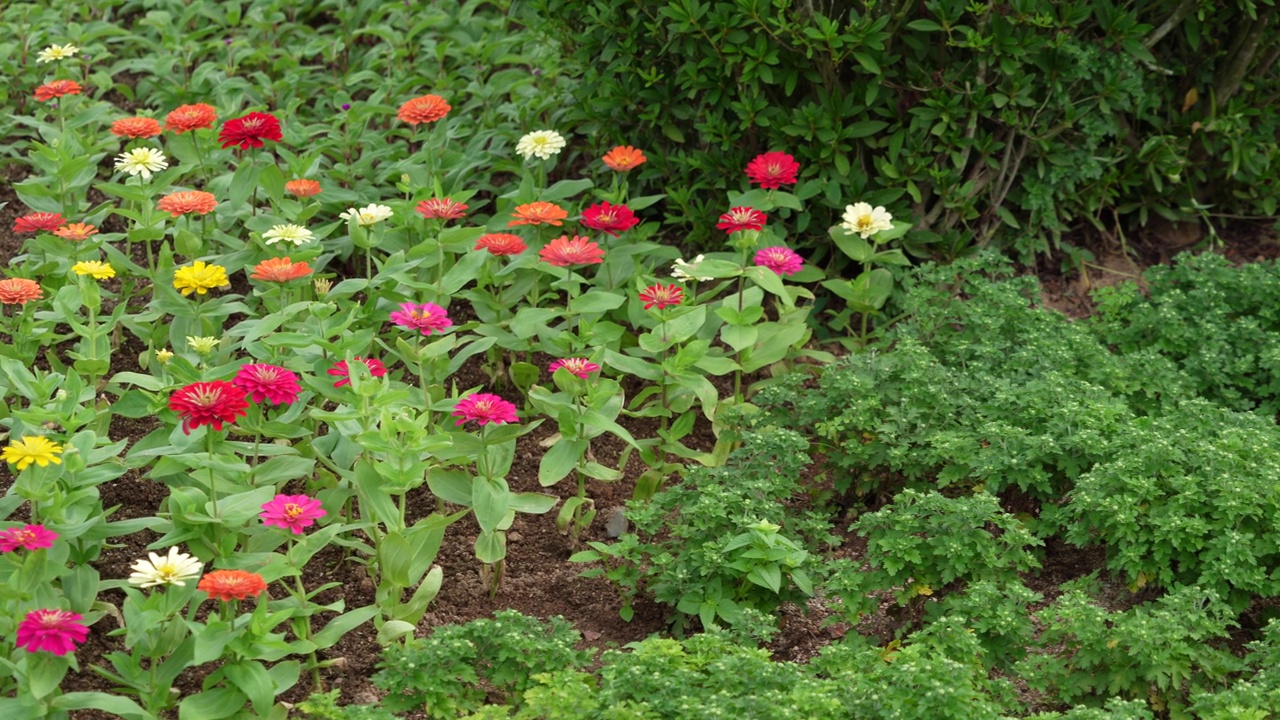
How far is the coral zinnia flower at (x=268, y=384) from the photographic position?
3277 millimetres

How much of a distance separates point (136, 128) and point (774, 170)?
6.92ft

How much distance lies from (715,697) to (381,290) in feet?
6.33

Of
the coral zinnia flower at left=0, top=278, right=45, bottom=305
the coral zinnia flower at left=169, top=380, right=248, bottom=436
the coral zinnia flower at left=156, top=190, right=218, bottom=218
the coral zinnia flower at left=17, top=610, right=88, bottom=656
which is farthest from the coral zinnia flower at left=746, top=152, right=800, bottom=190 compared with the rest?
the coral zinnia flower at left=17, top=610, right=88, bottom=656

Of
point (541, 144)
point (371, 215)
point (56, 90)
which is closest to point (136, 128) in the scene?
point (56, 90)

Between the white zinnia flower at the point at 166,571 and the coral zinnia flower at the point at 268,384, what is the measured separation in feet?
1.46

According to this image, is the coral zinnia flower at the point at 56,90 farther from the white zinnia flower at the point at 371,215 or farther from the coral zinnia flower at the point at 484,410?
the coral zinnia flower at the point at 484,410

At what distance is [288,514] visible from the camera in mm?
3102

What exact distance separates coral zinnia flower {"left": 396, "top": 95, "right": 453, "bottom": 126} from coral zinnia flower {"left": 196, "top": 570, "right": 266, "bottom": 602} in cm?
225

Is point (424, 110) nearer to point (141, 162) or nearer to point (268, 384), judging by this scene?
point (141, 162)

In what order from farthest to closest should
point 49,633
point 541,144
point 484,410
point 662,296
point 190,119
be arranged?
point 541,144, point 190,119, point 662,296, point 484,410, point 49,633

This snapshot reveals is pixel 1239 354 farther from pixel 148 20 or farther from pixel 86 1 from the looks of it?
pixel 86 1

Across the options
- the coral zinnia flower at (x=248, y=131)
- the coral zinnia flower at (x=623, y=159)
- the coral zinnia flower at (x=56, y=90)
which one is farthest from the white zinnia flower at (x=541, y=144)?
the coral zinnia flower at (x=56, y=90)

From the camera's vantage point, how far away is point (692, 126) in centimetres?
530

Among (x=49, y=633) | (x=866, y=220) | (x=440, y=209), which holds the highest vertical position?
(x=440, y=209)
